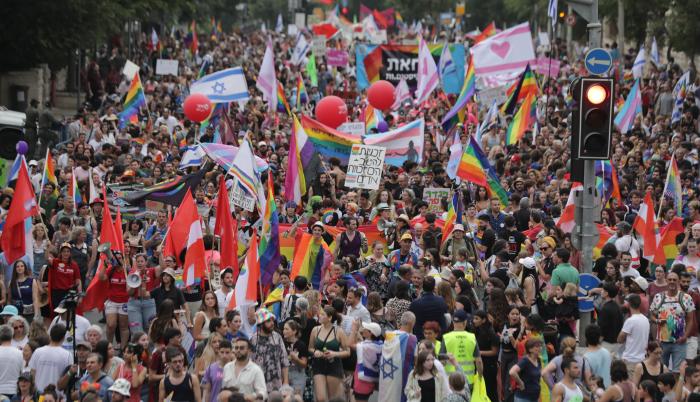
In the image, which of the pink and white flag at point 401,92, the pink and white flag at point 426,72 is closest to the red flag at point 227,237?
the pink and white flag at point 426,72

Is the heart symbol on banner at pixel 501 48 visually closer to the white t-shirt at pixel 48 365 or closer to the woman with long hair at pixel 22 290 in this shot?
the woman with long hair at pixel 22 290

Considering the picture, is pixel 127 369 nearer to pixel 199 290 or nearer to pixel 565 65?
pixel 199 290

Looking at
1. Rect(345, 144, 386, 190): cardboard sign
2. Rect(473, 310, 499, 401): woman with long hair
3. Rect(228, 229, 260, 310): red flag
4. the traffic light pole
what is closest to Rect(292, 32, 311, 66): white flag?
Rect(345, 144, 386, 190): cardboard sign

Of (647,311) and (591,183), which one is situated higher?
(591,183)

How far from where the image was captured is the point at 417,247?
54.3ft

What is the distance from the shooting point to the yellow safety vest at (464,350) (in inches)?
480

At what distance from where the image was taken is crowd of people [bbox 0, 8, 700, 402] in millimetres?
11852

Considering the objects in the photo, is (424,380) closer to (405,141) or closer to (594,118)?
(594,118)

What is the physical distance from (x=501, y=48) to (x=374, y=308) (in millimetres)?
18480

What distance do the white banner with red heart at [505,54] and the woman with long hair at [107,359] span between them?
777 inches

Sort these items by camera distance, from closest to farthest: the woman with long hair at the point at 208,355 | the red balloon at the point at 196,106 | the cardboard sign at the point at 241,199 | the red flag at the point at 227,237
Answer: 1. the woman with long hair at the point at 208,355
2. the red flag at the point at 227,237
3. the cardboard sign at the point at 241,199
4. the red balloon at the point at 196,106

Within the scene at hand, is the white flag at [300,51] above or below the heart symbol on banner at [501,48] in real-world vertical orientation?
above

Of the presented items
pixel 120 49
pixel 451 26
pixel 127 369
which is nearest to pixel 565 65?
pixel 120 49

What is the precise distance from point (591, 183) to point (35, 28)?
26462 mm
